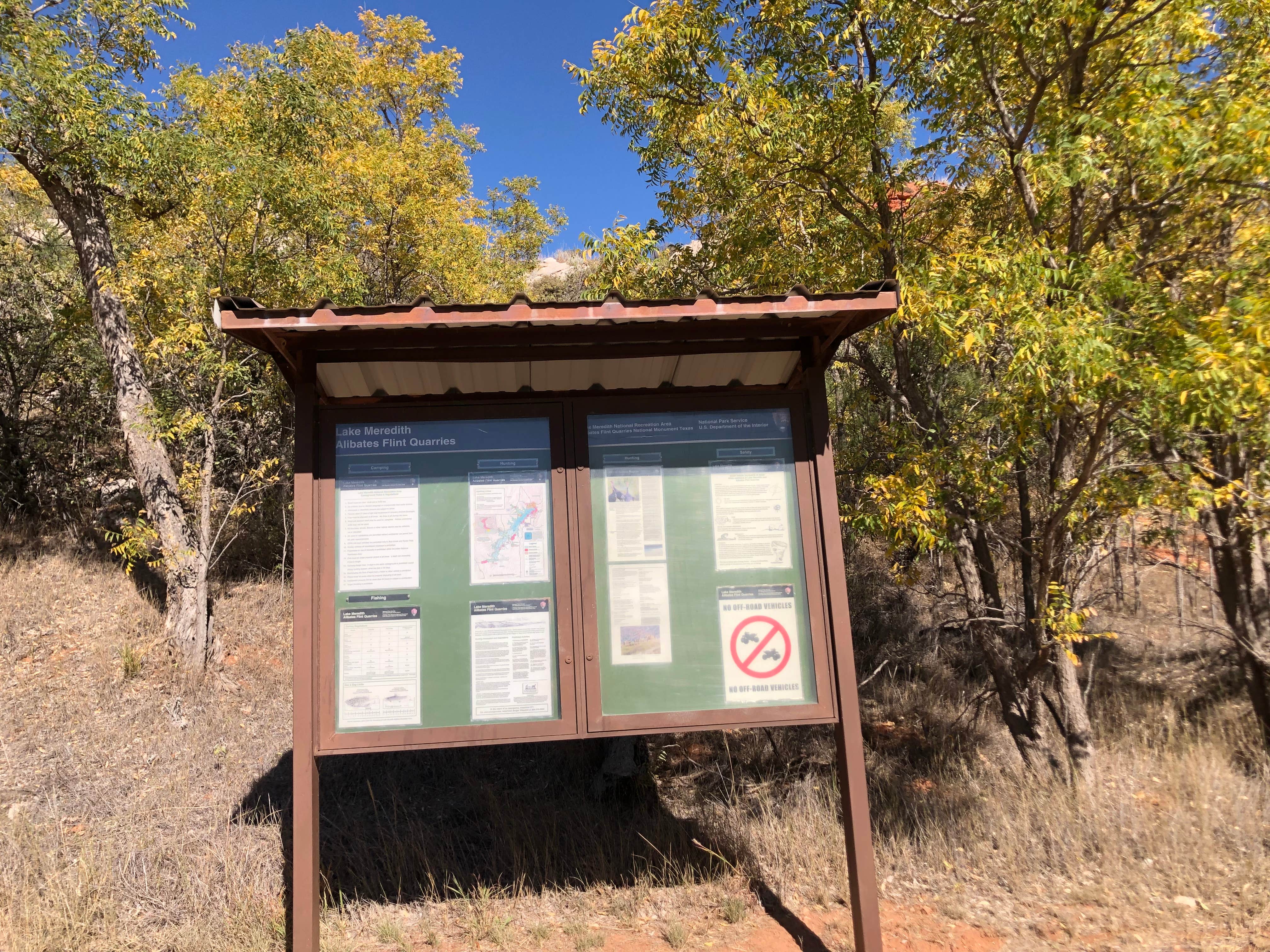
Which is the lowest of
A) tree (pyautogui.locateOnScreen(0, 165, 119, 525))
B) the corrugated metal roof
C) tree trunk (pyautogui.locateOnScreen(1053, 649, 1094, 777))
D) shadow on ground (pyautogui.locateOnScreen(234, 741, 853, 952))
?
shadow on ground (pyautogui.locateOnScreen(234, 741, 853, 952))

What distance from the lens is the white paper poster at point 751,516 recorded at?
3.69m

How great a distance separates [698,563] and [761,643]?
479 millimetres

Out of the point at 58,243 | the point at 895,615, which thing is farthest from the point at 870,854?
the point at 58,243

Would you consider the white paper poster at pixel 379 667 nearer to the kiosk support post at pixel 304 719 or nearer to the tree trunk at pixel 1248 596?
the kiosk support post at pixel 304 719

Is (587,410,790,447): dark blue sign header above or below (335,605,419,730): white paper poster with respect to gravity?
above

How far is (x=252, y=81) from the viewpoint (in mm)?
8391

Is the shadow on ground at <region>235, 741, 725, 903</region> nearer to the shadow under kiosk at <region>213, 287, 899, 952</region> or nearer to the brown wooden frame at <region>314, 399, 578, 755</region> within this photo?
the shadow under kiosk at <region>213, 287, 899, 952</region>

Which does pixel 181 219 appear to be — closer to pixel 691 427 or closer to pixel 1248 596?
pixel 691 427

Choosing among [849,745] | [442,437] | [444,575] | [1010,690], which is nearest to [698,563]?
[849,745]

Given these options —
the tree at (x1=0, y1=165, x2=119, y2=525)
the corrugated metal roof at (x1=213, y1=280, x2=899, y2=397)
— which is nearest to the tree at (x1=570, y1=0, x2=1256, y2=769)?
the corrugated metal roof at (x1=213, y1=280, x2=899, y2=397)

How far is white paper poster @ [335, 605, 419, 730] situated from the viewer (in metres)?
3.44

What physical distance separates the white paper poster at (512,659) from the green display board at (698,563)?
27 cm

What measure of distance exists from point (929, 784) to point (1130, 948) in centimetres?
193

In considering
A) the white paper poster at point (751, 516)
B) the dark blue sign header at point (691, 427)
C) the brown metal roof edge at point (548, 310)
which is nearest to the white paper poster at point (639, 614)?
the white paper poster at point (751, 516)
